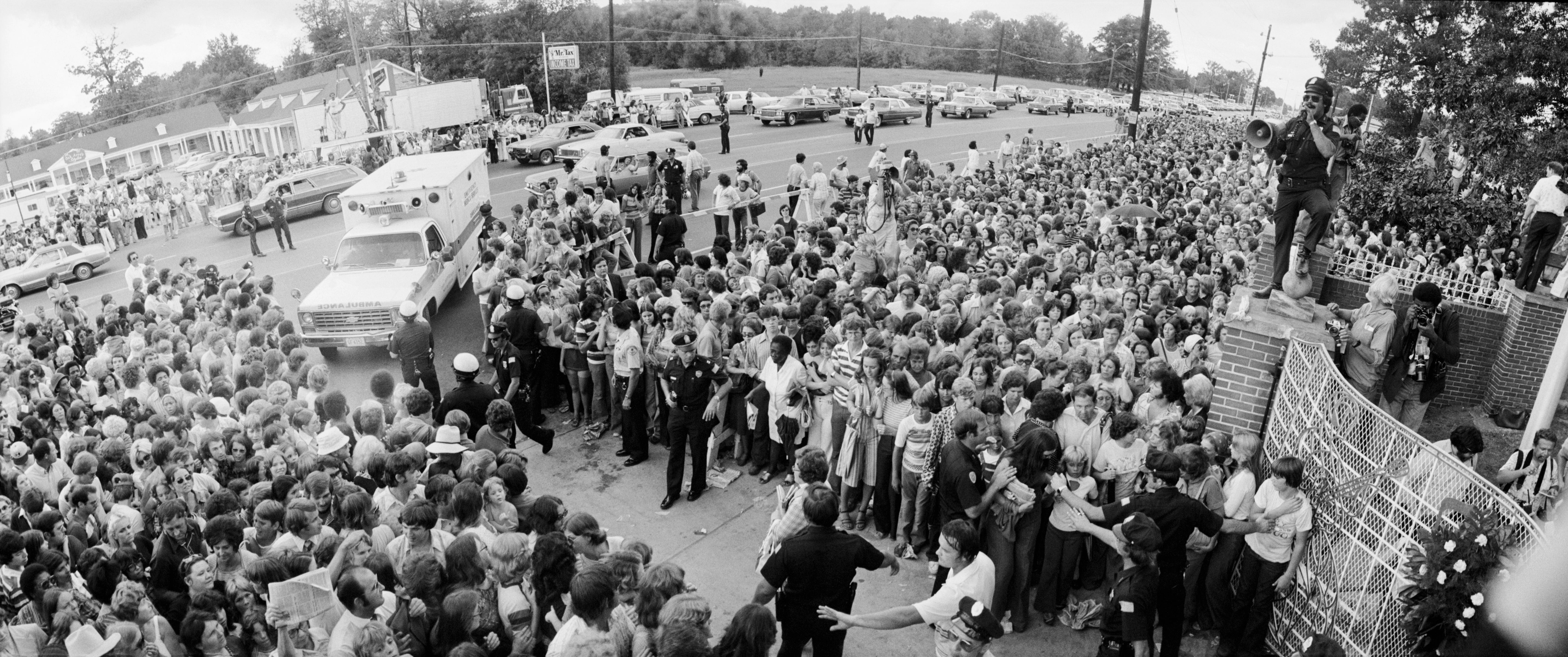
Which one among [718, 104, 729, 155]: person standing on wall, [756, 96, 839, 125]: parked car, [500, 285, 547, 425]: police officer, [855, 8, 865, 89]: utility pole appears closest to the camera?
[500, 285, 547, 425]: police officer

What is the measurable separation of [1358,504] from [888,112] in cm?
3538

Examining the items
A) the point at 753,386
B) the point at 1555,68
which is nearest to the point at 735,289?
the point at 753,386

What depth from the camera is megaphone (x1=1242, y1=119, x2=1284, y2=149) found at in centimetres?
658

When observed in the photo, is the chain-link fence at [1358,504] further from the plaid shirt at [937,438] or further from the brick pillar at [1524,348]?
the brick pillar at [1524,348]

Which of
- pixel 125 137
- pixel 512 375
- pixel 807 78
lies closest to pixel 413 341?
pixel 512 375

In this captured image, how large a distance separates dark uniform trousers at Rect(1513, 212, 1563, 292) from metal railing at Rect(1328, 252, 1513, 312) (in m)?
0.22

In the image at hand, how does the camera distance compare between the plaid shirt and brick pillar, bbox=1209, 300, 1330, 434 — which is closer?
brick pillar, bbox=1209, 300, 1330, 434

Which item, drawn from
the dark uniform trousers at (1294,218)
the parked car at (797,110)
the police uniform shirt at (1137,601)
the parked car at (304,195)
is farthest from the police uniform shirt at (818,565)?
the parked car at (797,110)

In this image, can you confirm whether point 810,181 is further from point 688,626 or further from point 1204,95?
point 1204,95

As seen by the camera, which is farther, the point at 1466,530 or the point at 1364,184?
the point at 1364,184

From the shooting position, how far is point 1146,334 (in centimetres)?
781

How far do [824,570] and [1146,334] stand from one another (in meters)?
4.21

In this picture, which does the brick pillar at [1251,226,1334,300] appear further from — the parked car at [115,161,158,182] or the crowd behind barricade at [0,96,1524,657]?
the parked car at [115,161,158,182]

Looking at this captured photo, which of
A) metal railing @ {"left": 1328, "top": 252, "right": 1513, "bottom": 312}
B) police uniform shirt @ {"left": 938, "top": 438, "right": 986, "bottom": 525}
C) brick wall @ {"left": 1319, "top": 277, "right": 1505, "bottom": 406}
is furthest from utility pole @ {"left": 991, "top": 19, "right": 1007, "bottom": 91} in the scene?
police uniform shirt @ {"left": 938, "top": 438, "right": 986, "bottom": 525}
